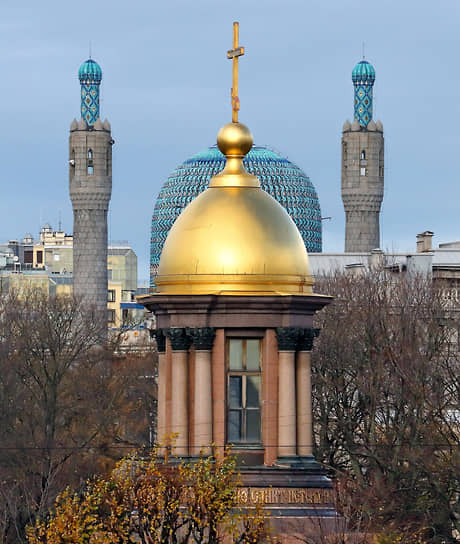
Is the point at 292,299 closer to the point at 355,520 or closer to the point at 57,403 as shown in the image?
the point at 355,520

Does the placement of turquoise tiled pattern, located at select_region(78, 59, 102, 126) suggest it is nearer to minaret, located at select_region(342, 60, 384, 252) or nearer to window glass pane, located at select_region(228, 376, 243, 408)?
minaret, located at select_region(342, 60, 384, 252)

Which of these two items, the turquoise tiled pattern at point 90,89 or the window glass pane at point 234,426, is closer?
the window glass pane at point 234,426

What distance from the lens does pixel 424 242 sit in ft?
458

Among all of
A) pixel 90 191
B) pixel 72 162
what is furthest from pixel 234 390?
pixel 72 162

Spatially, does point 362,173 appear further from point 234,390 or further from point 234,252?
point 234,252

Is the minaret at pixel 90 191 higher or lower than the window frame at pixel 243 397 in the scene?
higher

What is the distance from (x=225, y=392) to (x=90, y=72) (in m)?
147

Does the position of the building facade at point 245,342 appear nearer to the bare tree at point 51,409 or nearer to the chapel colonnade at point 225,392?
the chapel colonnade at point 225,392

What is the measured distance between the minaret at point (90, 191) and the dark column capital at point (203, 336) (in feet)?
402

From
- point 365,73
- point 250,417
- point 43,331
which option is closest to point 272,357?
point 250,417

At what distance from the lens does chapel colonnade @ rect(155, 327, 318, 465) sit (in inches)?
1672

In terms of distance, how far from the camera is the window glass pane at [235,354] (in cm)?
4275

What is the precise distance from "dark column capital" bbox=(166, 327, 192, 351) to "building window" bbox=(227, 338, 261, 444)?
0.79 m

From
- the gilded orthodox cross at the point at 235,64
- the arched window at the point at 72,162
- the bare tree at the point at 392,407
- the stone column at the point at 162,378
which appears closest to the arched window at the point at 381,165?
the arched window at the point at 72,162
